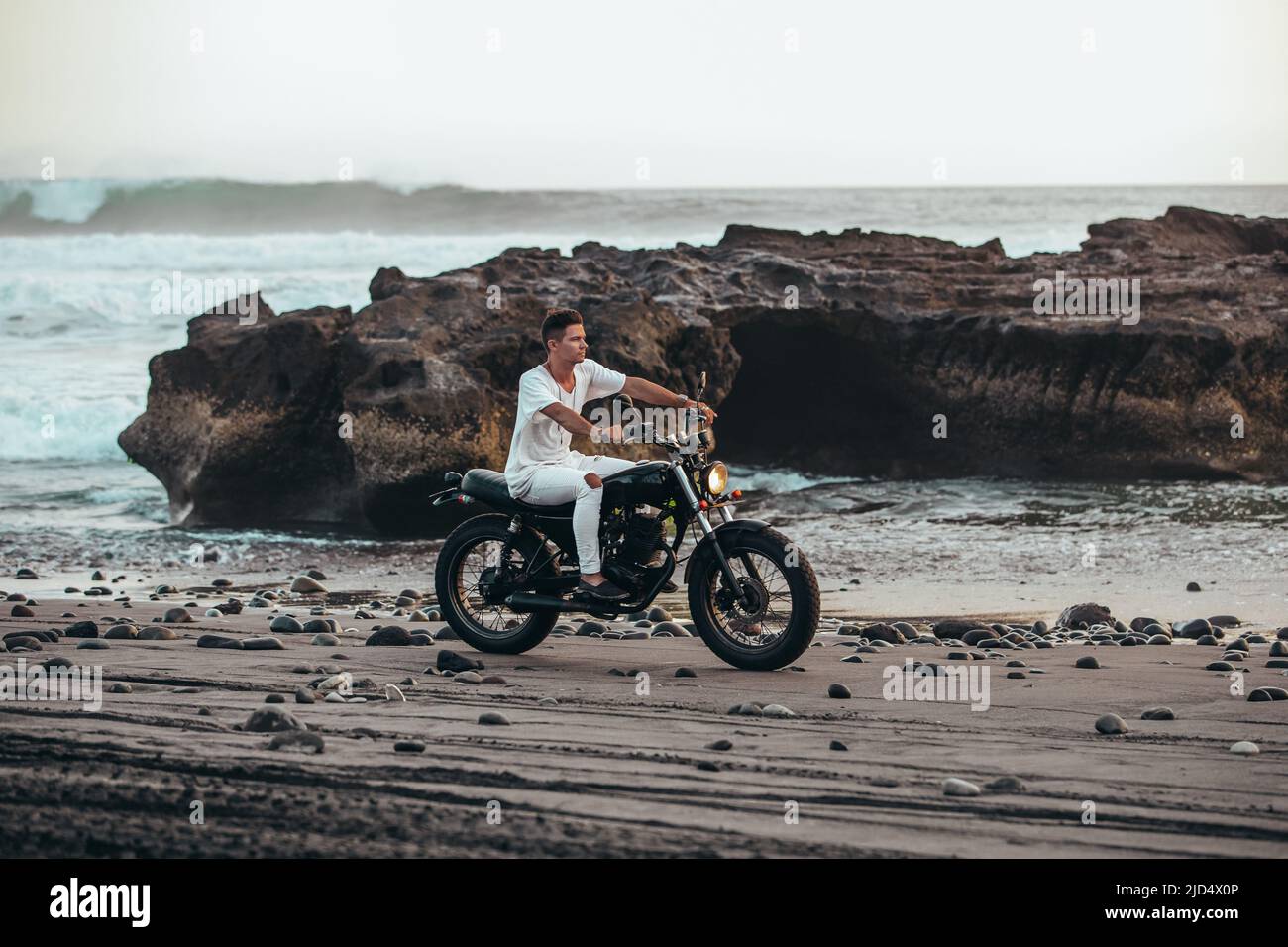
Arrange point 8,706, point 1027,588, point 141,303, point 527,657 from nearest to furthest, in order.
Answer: point 8,706 → point 527,657 → point 1027,588 → point 141,303

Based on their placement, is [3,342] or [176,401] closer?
[176,401]

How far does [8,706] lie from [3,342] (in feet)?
93.8

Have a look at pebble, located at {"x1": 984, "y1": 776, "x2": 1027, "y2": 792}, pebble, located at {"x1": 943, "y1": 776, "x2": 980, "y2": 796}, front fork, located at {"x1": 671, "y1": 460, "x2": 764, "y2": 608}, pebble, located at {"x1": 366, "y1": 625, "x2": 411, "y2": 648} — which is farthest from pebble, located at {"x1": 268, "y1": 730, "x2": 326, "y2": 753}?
pebble, located at {"x1": 366, "y1": 625, "x2": 411, "y2": 648}

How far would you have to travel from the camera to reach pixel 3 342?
30.9m

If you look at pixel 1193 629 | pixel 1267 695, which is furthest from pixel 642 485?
pixel 1193 629

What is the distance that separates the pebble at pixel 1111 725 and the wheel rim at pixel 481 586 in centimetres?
299

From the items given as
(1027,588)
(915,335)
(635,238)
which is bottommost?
(1027,588)

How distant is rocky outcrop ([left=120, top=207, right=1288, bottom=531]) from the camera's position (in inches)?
520

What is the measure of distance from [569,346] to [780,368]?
9.66 m

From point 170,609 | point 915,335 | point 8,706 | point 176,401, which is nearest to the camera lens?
point 8,706

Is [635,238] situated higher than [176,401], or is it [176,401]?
[635,238]

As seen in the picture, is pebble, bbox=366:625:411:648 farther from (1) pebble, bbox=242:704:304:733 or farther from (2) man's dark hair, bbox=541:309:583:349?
(1) pebble, bbox=242:704:304:733

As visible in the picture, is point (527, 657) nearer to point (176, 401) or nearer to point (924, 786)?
point (924, 786)
